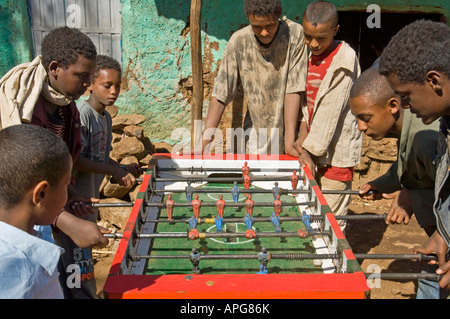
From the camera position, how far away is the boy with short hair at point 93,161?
3.27m

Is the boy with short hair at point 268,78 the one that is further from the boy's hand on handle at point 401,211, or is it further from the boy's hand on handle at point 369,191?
the boy's hand on handle at point 401,211

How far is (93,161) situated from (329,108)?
6.81 feet

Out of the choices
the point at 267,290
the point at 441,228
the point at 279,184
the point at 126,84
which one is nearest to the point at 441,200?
the point at 441,228

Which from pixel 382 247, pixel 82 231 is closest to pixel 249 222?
pixel 82 231

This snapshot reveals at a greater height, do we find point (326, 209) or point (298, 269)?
point (326, 209)

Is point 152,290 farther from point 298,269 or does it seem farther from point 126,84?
point 126,84

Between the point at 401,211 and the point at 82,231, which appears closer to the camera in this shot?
the point at 82,231

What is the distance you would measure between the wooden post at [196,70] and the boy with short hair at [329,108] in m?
1.93

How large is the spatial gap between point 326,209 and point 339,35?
17.2 ft

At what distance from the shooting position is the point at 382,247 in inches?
208

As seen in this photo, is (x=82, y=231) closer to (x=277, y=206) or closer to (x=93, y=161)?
(x=93, y=161)

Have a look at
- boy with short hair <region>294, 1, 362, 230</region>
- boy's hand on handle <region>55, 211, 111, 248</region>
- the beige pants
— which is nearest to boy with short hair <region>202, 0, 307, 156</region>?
boy with short hair <region>294, 1, 362, 230</region>
